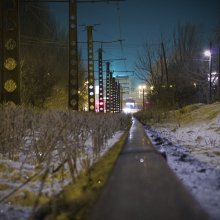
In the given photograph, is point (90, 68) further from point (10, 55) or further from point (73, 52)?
point (10, 55)

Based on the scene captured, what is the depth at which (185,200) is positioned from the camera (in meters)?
3.82

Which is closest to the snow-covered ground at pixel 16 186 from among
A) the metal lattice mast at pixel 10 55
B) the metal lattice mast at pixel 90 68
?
the metal lattice mast at pixel 10 55

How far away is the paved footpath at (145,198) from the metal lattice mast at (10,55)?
8.97 meters

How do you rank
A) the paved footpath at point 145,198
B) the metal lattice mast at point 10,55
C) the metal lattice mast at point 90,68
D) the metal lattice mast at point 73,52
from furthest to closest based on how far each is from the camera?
the metal lattice mast at point 90,68, the metal lattice mast at point 73,52, the metal lattice mast at point 10,55, the paved footpath at point 145,198

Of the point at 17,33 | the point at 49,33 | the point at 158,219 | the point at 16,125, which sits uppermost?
the point at 49,33

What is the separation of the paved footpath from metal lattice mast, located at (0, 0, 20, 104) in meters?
8.97

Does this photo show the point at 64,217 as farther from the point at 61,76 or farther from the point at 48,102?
A: the point at 61,76

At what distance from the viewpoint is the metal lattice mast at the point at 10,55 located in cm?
1395

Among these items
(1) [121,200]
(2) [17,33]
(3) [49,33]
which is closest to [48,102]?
(3) [49,33]

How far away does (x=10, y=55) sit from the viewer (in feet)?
46.2

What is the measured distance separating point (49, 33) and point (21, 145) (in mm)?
35404

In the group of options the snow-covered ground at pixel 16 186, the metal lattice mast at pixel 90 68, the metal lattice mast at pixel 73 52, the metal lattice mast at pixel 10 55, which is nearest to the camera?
the snow-covered ground at pixel 16 186

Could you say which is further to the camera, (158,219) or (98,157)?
(98,157)

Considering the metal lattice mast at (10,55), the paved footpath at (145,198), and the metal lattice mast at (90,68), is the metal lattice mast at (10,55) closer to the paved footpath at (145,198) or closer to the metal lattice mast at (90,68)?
the paved footpath at (145,198)
